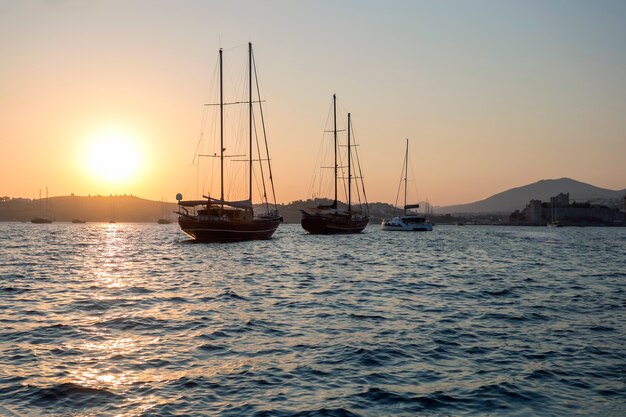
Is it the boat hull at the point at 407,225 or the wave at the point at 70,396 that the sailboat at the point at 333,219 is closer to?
the boat hull at the point at 407,225

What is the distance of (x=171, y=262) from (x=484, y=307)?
27.1 meters

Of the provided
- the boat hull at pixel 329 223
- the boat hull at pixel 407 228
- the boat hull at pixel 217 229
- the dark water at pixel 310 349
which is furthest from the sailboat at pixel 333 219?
the dark water at pixel 310 349

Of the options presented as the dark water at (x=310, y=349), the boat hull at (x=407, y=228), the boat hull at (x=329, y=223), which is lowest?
the dark water at (x=310, y=349)

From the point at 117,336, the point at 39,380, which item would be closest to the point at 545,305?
the point at 117,336

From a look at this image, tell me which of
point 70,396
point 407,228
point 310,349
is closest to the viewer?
point 70,396

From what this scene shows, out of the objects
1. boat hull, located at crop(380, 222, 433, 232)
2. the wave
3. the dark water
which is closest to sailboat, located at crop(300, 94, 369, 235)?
boat hull, located at crop(380, 222, 433, 232)

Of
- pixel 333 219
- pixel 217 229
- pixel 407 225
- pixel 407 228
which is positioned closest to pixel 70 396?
pixel 217 229

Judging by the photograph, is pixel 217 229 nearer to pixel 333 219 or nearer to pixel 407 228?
pixel 333 219

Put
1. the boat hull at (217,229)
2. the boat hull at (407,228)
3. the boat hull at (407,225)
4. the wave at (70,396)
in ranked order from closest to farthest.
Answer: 1. the wave at (70,396)
2. the boat hull at (217,229)
3. the boat hull at (407,228)
4. the boat hull at (407,225)

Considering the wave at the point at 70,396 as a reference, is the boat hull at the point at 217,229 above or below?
above

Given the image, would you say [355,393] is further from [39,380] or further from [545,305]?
[545,305]

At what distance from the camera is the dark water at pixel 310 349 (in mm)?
10086

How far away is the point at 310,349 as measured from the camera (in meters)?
13.9

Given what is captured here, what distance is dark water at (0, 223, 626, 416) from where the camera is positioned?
33.1 feet
